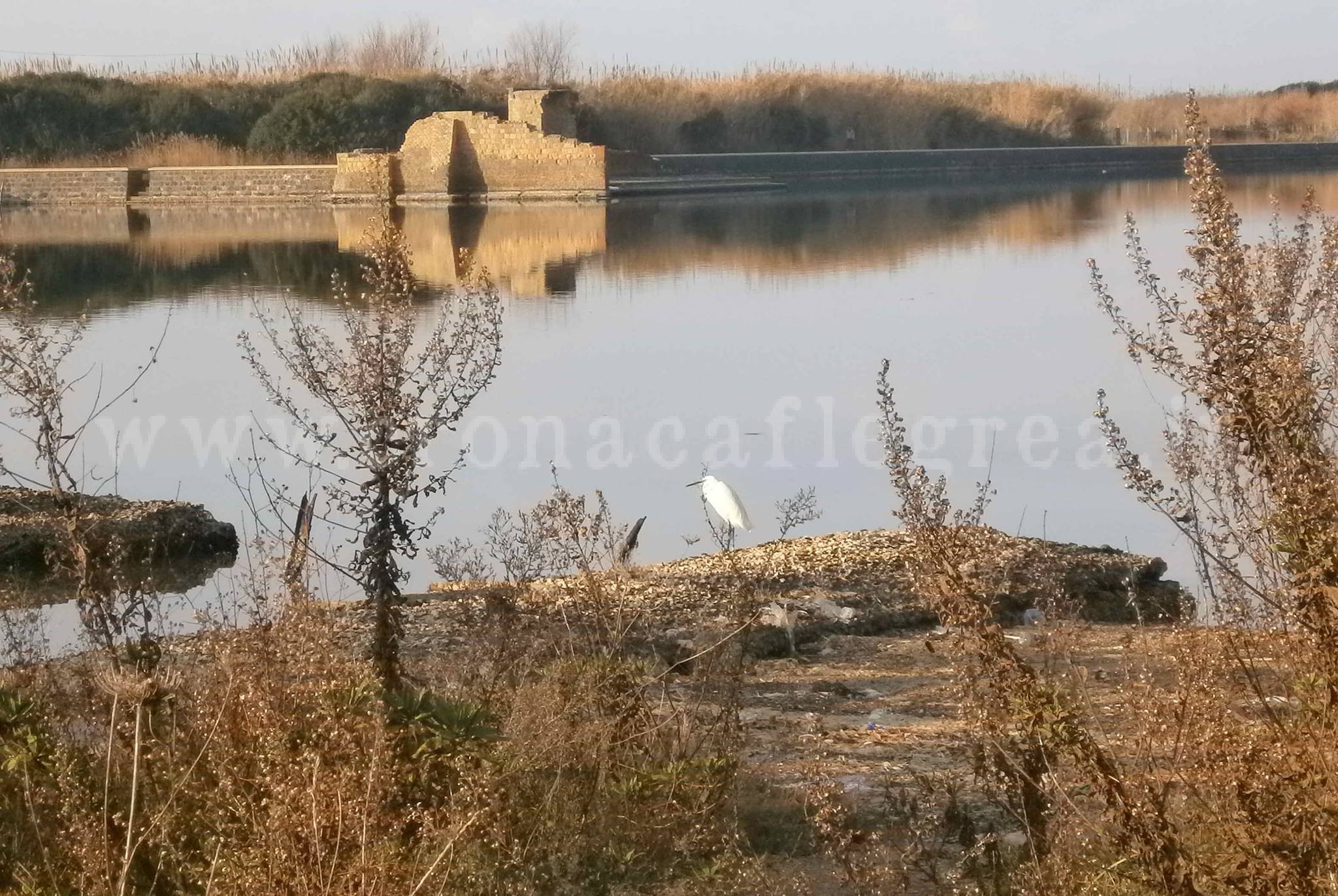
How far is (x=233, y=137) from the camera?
43.8 meters

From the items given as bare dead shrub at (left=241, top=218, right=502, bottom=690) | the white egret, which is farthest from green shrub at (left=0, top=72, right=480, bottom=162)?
bare dead shrub at (left=241, top=218, right=502, bottom=690)

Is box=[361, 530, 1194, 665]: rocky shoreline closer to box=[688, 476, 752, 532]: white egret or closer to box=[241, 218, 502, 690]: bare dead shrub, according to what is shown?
box=[688, 476, 752, 532]: white egret

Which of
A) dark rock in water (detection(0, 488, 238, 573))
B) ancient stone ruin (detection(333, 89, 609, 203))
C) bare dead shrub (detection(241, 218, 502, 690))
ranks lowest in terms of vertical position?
dark rock in water (detection(0, 488, 238, 573))

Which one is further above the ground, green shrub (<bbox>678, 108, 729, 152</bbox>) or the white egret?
green shrub (<bbox>678, 108, 729, 152</bbox>)

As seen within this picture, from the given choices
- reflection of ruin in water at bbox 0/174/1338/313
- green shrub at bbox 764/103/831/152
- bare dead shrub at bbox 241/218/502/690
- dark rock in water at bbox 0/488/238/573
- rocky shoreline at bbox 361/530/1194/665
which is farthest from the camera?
green shrub at bbox 764/103/831/152

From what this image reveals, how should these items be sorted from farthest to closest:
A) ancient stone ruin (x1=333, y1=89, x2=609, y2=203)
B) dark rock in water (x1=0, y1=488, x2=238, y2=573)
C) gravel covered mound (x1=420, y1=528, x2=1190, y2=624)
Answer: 1. ancient stone ruin (x1=333, y1=89, x2=609, y2=203)
2. dark rock in water (x1=0, y1=488, x2=238, y2=573)
3. gravel covered mound (x1=420, y1=528, x2=1190, y2=624)

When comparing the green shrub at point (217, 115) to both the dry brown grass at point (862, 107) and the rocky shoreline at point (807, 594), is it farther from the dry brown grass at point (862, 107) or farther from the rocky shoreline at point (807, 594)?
the rocky shoreline at point (807, 594)

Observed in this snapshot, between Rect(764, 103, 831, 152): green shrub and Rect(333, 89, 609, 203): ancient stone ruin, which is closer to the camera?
Rect(333, 89, 609, 203): ancient stone ruin

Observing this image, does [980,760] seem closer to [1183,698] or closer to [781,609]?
[1183,698]

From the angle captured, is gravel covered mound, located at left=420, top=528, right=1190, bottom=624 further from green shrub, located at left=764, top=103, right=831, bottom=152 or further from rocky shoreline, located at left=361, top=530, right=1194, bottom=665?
green shrub, located at left=764, top=103, right=831, bottom=152

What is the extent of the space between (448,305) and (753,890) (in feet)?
7.95

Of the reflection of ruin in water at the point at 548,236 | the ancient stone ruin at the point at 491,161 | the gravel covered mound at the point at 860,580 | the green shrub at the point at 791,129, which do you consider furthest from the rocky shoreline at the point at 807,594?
the green shrub at the point at 791,129

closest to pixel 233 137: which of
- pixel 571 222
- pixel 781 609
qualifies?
pixel 571 222

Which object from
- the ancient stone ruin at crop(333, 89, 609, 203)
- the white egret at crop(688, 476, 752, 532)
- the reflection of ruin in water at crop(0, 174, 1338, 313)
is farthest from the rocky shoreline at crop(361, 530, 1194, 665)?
the ancient stone ruin at crop(333, 89, 609, 203)
